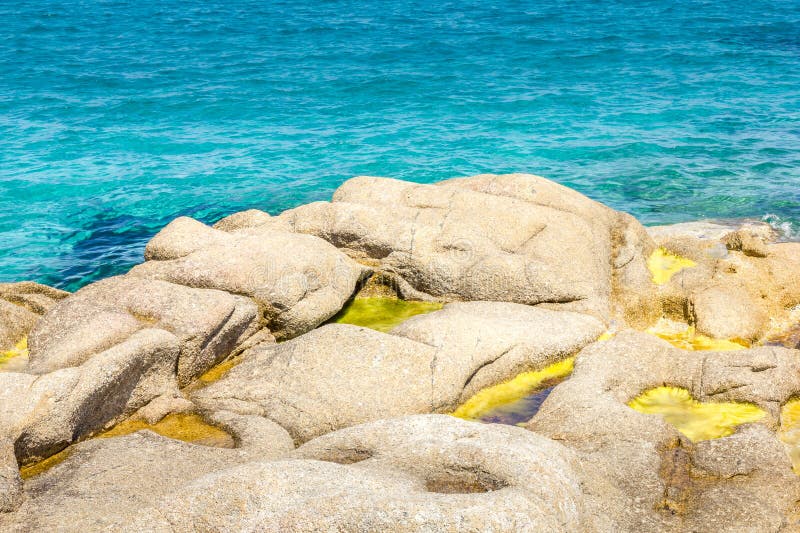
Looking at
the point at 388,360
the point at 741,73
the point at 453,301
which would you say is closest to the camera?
the point at 388,360

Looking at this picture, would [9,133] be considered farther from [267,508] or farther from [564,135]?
[267,508]

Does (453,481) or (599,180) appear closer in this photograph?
(453,481)

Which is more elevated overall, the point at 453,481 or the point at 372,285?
the point at 453,481

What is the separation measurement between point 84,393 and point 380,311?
521 cm

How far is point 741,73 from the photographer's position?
30891mm

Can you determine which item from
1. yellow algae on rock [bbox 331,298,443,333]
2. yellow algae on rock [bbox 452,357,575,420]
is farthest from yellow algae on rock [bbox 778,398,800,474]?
yellow algae on rock [bbox 331,298,443,333]

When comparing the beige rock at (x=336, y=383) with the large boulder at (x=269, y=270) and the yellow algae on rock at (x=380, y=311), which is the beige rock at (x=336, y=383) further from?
the yellow algae on rock at (x=380, y=311)

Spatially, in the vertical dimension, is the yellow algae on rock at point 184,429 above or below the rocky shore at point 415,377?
below

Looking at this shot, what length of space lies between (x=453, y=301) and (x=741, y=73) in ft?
77.9

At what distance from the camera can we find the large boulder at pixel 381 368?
9.03 metres

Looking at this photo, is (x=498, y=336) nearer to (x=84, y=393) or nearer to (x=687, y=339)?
(x=687, y=339)

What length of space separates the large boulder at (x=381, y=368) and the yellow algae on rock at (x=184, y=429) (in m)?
0.33

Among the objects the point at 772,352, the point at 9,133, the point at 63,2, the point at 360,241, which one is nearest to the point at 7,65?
the point at 9,133

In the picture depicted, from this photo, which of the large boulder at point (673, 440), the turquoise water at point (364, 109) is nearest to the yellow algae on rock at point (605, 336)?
the large boulder at point (673, 440)
